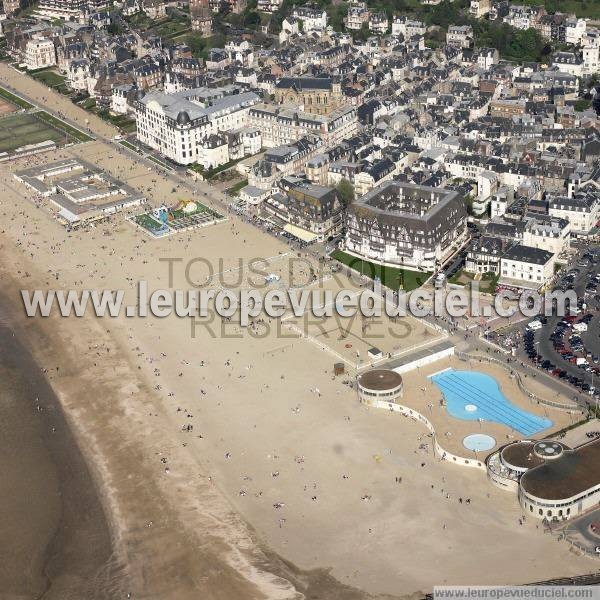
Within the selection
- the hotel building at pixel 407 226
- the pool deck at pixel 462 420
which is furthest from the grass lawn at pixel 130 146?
the pool deck at pixel 462 420

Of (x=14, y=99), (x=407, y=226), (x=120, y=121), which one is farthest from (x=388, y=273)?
(x=14, y=99)

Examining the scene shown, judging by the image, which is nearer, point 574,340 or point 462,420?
point 462,420

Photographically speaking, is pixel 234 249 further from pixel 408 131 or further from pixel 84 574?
pixel 84 574

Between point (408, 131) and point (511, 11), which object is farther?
point (511, 11)

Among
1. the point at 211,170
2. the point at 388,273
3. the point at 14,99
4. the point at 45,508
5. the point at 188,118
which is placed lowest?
the point at 45,508

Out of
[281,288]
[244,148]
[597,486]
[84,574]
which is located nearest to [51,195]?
[244,148]

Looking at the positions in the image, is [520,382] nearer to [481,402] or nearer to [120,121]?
[481,402]

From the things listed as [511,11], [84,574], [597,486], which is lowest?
[84,574]
